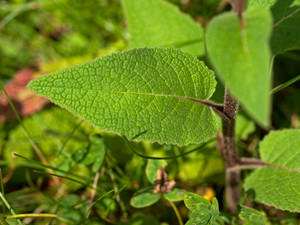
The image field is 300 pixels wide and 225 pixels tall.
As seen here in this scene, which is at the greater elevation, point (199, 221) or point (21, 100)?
point (21, 100)

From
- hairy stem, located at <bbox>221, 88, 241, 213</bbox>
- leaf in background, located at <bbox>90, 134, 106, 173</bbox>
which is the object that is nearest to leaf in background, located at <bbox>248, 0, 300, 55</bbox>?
hairy stem, located at <bbox>221, 88, 241, 213</bbox>

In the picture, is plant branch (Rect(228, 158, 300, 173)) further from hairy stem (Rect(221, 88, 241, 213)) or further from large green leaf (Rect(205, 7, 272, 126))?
large green leaf (Rect(205, 7, 272, 126))

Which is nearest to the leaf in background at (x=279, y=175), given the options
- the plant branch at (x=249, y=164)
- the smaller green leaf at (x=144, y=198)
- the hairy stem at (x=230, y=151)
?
the plant branch at (x=249, y=164)

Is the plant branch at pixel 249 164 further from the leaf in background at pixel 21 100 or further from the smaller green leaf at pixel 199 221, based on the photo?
the leaf in background at pixel 21 100

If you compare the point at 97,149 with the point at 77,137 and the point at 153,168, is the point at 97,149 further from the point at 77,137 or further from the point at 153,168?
the point at 77,137

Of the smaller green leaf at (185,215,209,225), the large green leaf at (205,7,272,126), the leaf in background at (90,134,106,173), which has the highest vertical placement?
the large green leaf at (205,7,272,126)

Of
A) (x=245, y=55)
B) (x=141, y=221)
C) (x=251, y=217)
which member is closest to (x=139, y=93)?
(x=245, y=55)

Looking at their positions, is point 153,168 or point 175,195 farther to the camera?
point 153,168
